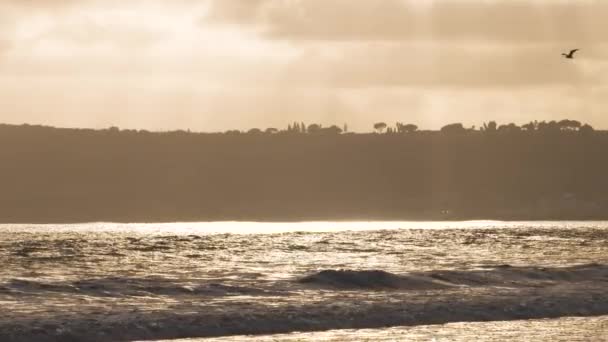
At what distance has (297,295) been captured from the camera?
162 feet

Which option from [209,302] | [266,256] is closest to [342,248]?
[266,256]

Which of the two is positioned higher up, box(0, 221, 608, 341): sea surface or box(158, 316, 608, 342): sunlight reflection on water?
box(0, 221, 608, 341): sea surface

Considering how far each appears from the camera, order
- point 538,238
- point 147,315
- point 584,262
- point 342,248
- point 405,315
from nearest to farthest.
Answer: point 147,315 → point 405,315 → point 584,262 → point 342,248 → point 538,238

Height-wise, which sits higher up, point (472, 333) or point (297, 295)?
point (297, 295)

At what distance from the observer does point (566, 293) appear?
51344 millimetres

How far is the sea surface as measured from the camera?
39.9 m

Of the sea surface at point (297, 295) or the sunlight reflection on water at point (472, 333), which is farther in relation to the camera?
the sea surface at point (297, 295)

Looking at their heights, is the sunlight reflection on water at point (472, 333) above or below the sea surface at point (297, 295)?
below

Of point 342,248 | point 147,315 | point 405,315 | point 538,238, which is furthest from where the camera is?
point 538,238

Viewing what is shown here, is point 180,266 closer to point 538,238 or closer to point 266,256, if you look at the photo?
point 266,256

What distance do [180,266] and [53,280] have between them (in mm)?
11579

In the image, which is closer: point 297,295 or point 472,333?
point 472,333

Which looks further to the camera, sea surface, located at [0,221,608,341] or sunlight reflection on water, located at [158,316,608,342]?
sea surface, located at [0,221,608,341]

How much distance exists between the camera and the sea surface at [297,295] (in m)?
39.9
